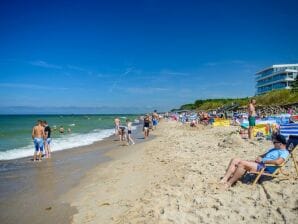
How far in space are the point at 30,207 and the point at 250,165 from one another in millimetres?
4439

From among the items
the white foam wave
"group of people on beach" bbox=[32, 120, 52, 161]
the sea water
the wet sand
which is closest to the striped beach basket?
the wet sand

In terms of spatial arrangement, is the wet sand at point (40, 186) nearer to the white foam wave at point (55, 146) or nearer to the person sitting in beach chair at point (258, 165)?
the white foam wave at point (55, 146)

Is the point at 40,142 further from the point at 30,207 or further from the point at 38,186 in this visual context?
the point at 30,207

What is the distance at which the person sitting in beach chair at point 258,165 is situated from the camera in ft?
20.2

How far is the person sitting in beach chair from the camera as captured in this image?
20.2 feet

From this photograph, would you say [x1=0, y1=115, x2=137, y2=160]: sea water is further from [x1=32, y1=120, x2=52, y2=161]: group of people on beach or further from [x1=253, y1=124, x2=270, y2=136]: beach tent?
[x1=253, y1=124, x2=270, y2=136]: beach tent

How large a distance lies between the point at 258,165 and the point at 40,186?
17.3ft

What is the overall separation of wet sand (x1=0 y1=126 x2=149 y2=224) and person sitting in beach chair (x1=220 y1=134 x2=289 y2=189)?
307 cm

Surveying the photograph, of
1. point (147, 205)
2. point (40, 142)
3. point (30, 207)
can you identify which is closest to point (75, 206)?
point (30, 207)

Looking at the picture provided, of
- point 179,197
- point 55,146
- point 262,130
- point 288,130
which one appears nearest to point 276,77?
point 262,130

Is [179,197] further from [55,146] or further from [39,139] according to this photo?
[55,146]

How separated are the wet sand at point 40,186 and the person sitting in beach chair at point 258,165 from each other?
3.07 meters

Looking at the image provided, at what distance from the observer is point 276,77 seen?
7388 centimetres

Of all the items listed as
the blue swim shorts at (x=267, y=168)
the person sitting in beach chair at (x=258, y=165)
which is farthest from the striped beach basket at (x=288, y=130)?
the blue swim shorts at (x=267, y=168)
